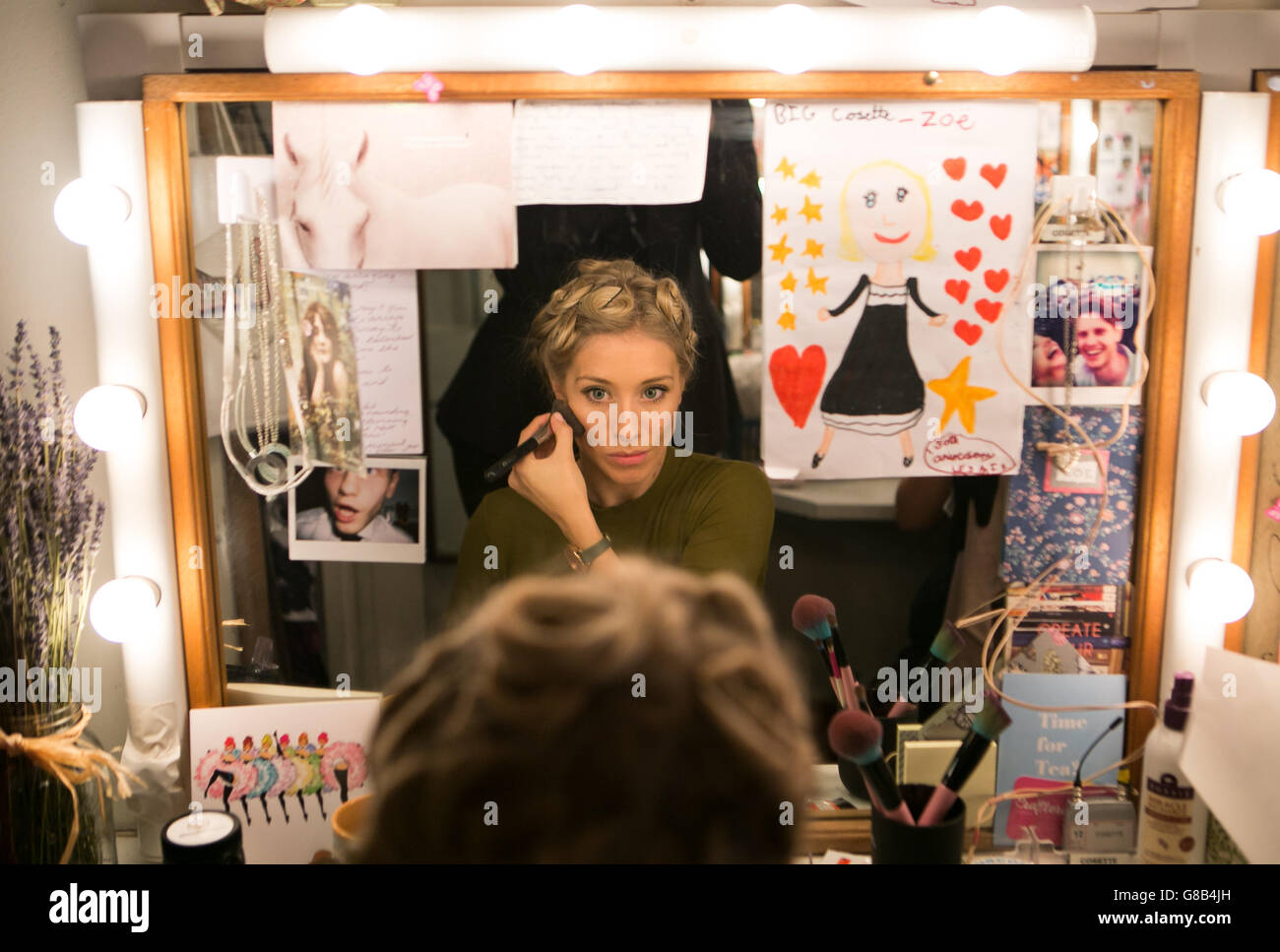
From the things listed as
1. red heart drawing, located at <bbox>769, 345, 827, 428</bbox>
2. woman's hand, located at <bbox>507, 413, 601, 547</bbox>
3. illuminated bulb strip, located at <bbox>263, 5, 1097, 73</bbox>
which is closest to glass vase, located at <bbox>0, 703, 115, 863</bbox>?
woman's hand, located at <bbox>507, 413, 601, 547</bbox>

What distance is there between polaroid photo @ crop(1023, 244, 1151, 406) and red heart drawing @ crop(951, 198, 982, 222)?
0.24 ft

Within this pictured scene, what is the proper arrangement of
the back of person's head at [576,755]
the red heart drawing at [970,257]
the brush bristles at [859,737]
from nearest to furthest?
the back of person's head at [576,755] < the brush bristles at [859,737] < the red heart drawing at [970,257]

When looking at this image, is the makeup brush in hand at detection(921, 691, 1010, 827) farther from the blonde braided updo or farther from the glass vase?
the glass vase

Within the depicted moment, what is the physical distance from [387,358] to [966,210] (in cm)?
58

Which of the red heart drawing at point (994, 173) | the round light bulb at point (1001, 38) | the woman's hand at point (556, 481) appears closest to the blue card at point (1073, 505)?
the red heart drawing at point (994, 173)

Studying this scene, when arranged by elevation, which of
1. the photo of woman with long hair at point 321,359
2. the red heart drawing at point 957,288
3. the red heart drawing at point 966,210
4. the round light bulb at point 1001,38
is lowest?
the photo of woman with long hair at point 321,359

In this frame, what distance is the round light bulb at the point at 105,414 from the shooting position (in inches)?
34.8

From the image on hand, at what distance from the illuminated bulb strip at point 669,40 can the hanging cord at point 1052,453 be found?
0.15 meters

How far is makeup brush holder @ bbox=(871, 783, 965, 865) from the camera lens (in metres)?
0.81

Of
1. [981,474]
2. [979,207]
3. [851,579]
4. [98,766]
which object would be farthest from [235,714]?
[979,207]

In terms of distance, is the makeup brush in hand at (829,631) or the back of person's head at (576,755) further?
the makeup brush in hand at (829,631)

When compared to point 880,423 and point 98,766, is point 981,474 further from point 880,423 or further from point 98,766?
point 98,766

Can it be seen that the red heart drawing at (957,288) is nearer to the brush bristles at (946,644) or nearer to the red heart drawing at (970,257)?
the red heart drawing at (970,257)
